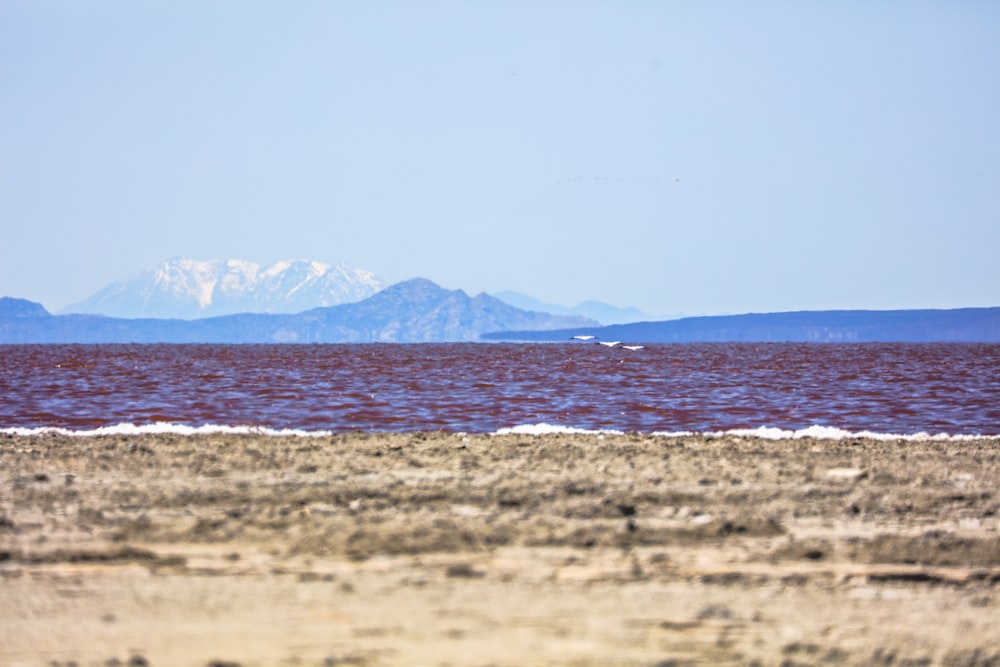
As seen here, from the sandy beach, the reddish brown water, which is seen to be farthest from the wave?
the sandy beach

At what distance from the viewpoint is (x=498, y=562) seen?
340 inches

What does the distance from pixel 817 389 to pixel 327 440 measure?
24267mm

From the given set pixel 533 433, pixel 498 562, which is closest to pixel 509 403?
pixel 533 433

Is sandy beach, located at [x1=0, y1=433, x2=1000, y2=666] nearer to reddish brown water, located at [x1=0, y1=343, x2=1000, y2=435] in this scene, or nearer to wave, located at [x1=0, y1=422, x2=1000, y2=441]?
wave, located at [x1=0, y1=422, x2=1000, y2=441]

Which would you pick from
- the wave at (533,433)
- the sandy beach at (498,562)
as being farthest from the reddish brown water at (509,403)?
the sandy beach at (498,562)

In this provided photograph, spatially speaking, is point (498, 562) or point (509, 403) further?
point (509, 403)

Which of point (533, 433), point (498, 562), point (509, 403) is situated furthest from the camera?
point (509, 403)

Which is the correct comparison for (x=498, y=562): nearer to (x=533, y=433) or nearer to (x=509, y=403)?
(x=533, y=433)

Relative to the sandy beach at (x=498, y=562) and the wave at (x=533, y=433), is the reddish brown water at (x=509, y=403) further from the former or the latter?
the sandy beach at (x=498, y=562)

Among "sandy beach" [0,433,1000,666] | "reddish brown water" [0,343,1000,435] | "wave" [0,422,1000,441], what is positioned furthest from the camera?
"reddish brown water" [0,343,1000,435]

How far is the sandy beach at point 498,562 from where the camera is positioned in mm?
6812

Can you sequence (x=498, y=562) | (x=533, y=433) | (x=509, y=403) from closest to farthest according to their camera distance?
(x=498, y=562), (x=533, y=433), (x=509, y=403)

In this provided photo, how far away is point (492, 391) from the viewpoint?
118 ft

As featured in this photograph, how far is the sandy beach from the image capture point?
6812 mm
